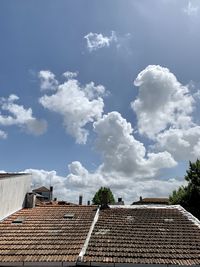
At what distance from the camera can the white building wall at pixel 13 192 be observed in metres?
17.9

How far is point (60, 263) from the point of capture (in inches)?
515

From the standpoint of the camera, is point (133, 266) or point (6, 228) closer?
point (133, 266)

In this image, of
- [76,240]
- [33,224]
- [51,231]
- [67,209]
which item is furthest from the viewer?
[67,209]

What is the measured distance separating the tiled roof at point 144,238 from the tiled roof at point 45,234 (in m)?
0.73

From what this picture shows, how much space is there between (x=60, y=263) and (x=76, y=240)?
2287 mm

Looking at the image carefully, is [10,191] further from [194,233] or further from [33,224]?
[194,233]

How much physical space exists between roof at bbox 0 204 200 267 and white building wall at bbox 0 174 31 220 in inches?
19.0

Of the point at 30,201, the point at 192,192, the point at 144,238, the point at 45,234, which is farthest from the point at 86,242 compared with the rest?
the point at 192,192

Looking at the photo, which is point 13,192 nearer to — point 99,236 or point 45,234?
point 45,234

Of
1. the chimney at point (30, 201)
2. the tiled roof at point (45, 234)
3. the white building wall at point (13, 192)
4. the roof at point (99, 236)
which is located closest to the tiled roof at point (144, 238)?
the roof at point (99, 236)

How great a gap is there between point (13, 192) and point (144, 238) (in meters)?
7.94


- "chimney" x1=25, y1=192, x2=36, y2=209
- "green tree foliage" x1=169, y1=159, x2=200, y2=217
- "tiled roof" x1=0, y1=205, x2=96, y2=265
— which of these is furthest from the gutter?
"green tree foliage" x1=169, y1=159, x2=200, y2=217

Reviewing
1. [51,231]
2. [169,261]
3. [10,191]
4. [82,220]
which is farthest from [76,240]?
[10,191]

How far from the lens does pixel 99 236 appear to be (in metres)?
15.9
